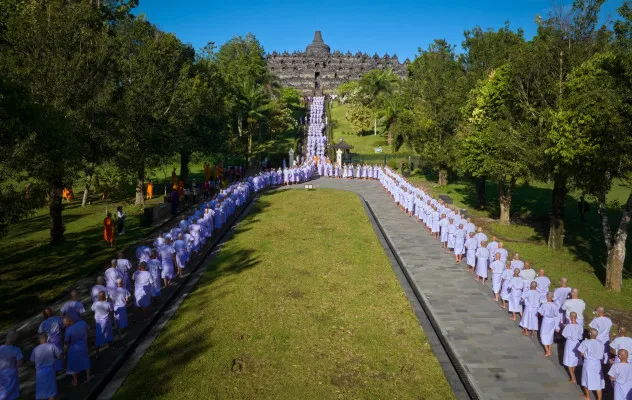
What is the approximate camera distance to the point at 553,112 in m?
14.7

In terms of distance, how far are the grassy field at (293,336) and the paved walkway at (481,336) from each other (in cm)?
78

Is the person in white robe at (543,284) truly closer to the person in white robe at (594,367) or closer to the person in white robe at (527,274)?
the person in white robe at (527,274)

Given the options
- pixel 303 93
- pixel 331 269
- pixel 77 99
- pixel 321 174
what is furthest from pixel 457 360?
pixel 303 93

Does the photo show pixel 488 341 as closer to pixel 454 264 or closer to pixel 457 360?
pixel 457 360

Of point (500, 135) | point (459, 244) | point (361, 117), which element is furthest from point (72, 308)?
point (361, 117)

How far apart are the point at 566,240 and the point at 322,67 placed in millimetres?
104722

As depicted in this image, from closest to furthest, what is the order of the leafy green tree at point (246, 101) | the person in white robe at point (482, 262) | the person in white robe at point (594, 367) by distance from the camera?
the person in white robe at point (594, 367) < the person in white robe at point (482, 262) < the leafy green tree at point (246, 101)

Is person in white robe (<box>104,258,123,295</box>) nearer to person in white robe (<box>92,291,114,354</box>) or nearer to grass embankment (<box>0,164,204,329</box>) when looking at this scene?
person in white robe (<box>92,291,114,354</box>)

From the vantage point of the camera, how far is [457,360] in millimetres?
8992

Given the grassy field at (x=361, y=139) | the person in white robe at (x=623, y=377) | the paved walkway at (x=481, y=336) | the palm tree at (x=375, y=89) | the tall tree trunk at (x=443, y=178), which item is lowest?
the paved walkway at (x=481, y=336)

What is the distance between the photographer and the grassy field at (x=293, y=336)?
8141mm

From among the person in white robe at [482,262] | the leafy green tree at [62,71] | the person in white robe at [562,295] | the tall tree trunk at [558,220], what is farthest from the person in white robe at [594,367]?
the leafy green tree at [62,71]

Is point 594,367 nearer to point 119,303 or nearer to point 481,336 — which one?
point 481,336

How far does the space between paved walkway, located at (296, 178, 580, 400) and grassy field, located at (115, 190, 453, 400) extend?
78 cm
